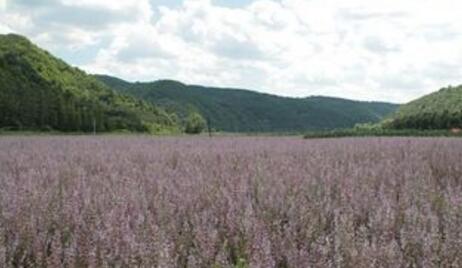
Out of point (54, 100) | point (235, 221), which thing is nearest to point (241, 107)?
point (54, 100)

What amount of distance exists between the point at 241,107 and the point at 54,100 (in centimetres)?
11442

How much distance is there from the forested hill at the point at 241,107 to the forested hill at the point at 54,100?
210 ft

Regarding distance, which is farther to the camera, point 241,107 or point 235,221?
point 241,107

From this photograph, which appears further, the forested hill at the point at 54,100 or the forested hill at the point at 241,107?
the forested hill at the point at 241,107

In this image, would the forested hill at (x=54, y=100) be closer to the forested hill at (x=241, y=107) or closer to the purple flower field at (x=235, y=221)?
the purple flower field at (x=235, y=221)

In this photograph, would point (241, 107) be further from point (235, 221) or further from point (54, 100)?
point (235, 221)

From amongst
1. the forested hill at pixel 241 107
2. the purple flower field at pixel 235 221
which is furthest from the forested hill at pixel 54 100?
the forested hill at pixel 241 107

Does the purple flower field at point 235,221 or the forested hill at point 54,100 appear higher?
the forested hill at point 54,100

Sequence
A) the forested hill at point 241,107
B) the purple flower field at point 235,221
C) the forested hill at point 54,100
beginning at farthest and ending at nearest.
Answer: the forested hill at point 241,107 → the forested hill at point 54,100 → the purple flower field at point 235,221

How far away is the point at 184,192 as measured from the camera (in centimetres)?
492

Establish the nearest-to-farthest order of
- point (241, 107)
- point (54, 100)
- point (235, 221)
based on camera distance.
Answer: point (235, 221)
point (54, 100)
point (241, 107)

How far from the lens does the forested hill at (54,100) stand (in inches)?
2219

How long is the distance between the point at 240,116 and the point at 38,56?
88323mm

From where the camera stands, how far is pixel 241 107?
569 feet
